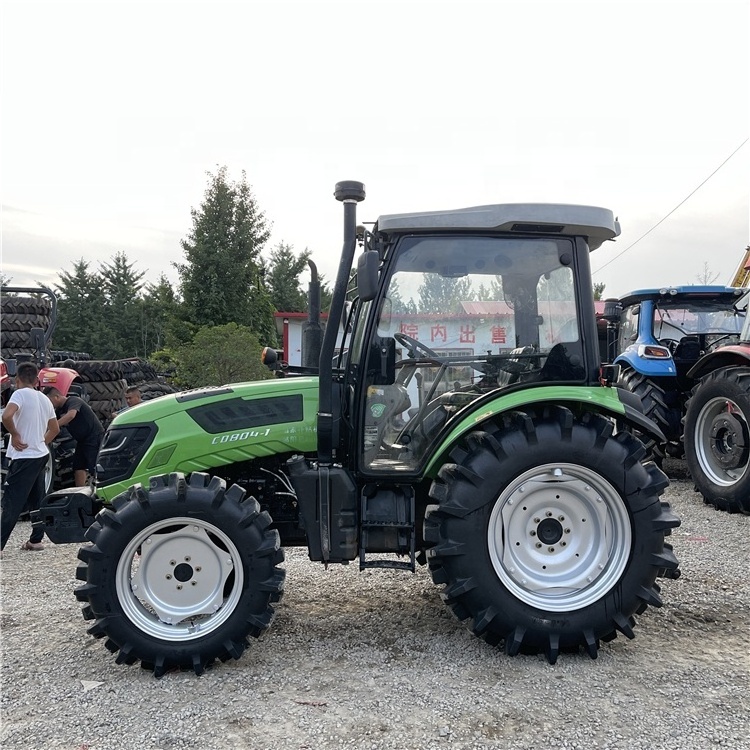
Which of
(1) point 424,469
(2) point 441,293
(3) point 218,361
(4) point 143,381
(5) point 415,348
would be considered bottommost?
(1) point 424,469

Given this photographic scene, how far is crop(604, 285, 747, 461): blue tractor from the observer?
8242mm

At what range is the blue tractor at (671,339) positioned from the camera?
8.24 metres

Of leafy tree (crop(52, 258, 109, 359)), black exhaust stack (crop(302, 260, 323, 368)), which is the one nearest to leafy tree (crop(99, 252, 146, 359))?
leafy tree (crop(52, 258, 109, 359))

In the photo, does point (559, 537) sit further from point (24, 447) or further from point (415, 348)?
point (24, 447)

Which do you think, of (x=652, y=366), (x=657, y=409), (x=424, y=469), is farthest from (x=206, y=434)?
(x=652, y=366)

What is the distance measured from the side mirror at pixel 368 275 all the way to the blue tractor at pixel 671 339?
574cm

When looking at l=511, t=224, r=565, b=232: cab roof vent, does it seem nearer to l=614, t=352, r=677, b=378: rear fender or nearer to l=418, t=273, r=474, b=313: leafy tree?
l=418, t=273, r=474, b=313: leafy tree

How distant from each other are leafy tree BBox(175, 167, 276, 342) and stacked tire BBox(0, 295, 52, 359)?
14.5 metres

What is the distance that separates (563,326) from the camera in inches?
150

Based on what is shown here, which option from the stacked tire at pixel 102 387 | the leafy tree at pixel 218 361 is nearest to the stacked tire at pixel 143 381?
the leafy tree at pixel 218 361

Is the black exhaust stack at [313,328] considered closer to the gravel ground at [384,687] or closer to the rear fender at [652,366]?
the gravel ground at [384,687]

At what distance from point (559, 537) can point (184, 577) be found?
6.36 feet

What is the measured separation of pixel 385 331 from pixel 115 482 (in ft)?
5.52

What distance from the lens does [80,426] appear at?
702 centimetres
